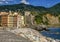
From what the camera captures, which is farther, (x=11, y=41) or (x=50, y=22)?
(x=50, y=22)

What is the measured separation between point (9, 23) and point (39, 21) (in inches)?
4886

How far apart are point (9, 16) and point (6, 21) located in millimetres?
3192

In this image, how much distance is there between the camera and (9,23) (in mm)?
52094

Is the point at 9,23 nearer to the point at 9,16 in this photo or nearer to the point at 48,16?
the point at 9,16

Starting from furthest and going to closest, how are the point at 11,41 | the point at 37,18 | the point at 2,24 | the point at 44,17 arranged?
the point at 44,17
the point at 37,18
the point at 2,24
the point at 11,41

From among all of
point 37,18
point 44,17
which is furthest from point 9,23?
point 44,17

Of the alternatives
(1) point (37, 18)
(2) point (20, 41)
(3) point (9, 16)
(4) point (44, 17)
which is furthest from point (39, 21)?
(2) point (20, 41)

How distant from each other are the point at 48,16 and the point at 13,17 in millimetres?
146474

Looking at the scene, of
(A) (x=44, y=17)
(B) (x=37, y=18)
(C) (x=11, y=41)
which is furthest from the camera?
(A) (x=44, y=17)

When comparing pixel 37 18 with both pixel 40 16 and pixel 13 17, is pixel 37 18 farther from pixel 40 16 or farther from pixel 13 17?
pixel 13 17

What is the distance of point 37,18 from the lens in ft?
566

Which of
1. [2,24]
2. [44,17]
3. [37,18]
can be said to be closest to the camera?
[2,24]

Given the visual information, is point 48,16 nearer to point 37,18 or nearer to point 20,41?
point 37,18

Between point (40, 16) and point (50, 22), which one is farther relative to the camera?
point (50, 22)
